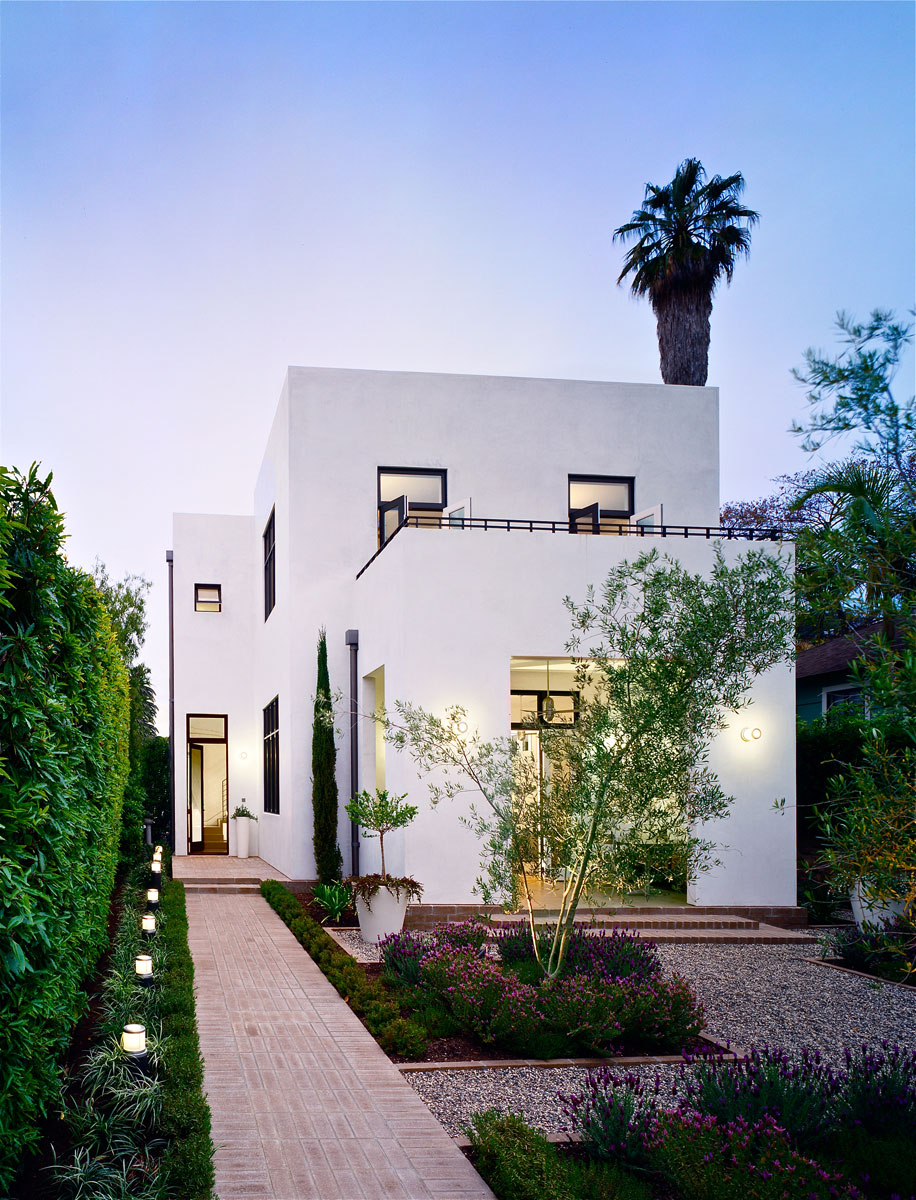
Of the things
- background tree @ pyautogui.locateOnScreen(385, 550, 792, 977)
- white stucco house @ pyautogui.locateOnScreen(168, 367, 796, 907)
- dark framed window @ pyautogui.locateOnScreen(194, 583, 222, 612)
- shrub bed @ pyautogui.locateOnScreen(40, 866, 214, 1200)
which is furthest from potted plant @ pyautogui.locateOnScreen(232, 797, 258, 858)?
background tree @ pyautogui.locateOnScreen(385, 550, 792, 977)

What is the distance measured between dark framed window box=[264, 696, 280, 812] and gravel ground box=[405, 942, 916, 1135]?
Answer: 30.2ft

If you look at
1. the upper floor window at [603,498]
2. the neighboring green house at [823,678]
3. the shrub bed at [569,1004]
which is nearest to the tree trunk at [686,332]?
the neighboring green house at [823,678]

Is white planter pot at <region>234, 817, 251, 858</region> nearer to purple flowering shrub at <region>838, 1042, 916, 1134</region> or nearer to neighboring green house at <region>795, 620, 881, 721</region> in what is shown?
neighboring green house at <region>795, 620, 881, 721</region>

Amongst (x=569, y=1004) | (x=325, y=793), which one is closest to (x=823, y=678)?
(x=325, y=793)

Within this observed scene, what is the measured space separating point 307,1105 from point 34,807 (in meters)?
2.87

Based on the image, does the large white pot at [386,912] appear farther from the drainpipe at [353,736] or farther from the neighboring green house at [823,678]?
the neighboring green house at [823,678]

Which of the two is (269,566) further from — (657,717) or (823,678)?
(657,717)

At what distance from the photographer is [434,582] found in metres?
12.1

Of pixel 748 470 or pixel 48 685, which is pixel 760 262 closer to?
pixel 748 470

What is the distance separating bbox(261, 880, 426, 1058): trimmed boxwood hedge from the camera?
6.88m

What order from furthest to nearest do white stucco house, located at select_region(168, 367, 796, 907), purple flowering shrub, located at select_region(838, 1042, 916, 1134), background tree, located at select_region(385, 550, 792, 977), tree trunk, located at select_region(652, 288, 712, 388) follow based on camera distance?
tree trunk, located at select_region(652, 288, 712, 388), white stucco house, located at select_region(168, 367, 796, 907), background tree, located at select_region(385, 550, 792, 977), purple flowering shrub, located at select_region(838, 1042, 916, 1134)

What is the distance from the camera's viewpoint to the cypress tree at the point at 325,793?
48.2 ft

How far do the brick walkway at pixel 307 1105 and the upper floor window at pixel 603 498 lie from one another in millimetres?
8602

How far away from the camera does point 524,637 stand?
12.2 m
